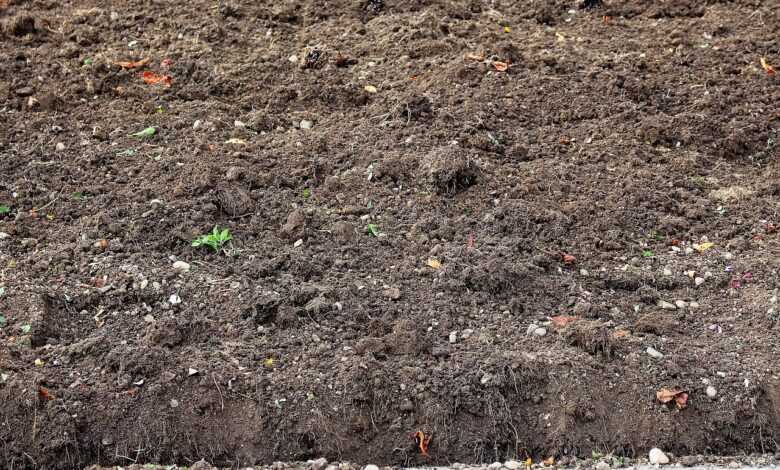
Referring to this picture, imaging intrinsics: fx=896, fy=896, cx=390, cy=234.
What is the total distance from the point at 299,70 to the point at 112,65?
95 centimetres

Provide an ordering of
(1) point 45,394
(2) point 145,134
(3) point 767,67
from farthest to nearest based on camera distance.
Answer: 1. (3) point 767,67
2. (2) point 145,134
3. (1) point 45,394

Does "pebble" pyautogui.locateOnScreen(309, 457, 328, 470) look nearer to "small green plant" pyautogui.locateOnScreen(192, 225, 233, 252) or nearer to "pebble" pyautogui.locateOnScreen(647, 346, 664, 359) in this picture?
"small green plant" pyautogui.locateOnScreen(192, 225, 233, 252)

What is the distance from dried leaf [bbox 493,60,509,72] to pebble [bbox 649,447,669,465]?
2251 millimetres

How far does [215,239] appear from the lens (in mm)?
3664

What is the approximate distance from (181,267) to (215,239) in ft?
0.62

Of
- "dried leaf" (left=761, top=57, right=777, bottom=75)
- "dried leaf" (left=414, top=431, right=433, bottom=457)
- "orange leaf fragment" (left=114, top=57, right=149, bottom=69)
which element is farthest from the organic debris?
"orange leaf fragment" (left=114, top=57, right=149, bottom=69)

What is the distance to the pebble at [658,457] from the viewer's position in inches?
117

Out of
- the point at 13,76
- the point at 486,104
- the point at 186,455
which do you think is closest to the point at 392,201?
the point at 486,104

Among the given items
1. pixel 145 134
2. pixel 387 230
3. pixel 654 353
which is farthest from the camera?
pixel 145 134

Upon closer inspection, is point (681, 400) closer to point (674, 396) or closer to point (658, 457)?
point (674, 396)

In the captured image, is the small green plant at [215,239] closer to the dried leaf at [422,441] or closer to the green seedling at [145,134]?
the green seedling at [145,134]

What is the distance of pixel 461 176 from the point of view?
3.96 metres

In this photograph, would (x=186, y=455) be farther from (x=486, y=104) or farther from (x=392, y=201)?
(x=486, y=104)

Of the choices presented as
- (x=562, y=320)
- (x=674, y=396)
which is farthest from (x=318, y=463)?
(x=674, y=396)
